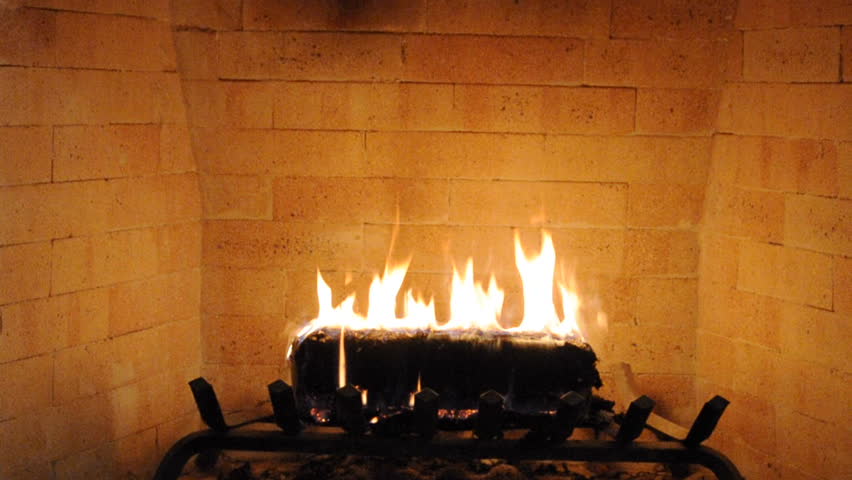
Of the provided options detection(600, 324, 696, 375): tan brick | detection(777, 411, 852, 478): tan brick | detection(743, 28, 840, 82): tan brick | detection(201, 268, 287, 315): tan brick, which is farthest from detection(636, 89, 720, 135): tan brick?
detection(201, 268, 287, 315): tan brick

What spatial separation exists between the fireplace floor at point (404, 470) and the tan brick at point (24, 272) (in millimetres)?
914

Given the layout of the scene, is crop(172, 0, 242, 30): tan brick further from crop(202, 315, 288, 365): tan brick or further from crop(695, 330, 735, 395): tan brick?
crop(695, 330, 735, 395): tan brick

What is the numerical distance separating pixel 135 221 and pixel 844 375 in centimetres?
282

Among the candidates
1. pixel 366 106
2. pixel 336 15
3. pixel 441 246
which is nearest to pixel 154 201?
pixel 366 106

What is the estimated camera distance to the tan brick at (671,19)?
12.4ft

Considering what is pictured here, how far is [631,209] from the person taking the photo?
3.92m

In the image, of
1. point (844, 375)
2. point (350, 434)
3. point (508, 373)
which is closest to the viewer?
point (350, 434)

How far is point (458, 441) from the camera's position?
2842 mm

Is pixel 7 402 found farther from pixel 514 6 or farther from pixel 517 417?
pixel 514 6

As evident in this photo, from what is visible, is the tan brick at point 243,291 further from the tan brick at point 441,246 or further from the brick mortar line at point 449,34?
the brick mortar line at point 449,34

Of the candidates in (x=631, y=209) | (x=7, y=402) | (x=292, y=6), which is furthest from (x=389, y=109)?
(x=7, y=402)

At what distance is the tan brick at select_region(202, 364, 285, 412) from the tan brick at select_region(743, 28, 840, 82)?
2436 mm

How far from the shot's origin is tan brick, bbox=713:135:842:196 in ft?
11.2

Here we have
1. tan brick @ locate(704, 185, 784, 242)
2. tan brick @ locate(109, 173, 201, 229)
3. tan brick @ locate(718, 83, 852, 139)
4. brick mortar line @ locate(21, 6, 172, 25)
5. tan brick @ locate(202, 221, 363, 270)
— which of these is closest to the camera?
brick mortar line @ locate(21, 6, 172, 25)
